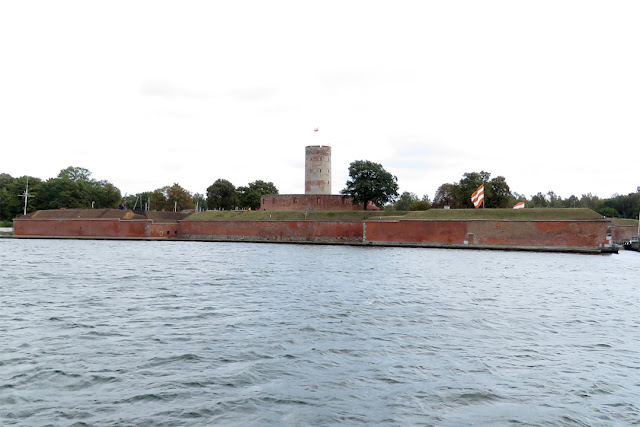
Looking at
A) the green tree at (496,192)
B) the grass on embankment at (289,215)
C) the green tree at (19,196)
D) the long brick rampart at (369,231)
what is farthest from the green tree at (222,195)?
the green tree at (496,192)

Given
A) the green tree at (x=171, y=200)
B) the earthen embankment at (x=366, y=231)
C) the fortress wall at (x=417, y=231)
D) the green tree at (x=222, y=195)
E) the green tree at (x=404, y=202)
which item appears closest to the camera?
the earthen embankment at (x=366, y=231)

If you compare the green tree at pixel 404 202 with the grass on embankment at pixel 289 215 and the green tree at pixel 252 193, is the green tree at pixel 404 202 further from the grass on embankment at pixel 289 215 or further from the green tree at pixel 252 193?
the grass on embankment at pixel 289 215

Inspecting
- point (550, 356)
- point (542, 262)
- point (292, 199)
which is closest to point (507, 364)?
point (550, 356)

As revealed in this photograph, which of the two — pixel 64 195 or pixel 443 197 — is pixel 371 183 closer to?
pixel 443 197

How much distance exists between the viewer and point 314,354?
8422 mm

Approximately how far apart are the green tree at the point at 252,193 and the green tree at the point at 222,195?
3.15ft

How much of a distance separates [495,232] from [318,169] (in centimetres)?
2241

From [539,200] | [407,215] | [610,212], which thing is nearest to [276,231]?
[407,215]

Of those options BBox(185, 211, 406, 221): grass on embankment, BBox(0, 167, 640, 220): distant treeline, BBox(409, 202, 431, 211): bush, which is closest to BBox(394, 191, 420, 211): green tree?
BBox(0, 167, 640, 220): distant treeline

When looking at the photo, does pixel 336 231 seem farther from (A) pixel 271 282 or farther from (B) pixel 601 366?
(B) pixel 601 366

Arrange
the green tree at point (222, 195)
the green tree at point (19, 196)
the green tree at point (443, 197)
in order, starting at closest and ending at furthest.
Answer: the green tree at point (19, 196)
the green tree at point (443, 197)
the green tree at point (222, 195)

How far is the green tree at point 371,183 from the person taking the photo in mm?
49188

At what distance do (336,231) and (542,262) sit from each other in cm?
2057

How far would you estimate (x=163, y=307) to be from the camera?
12281 millimetres
